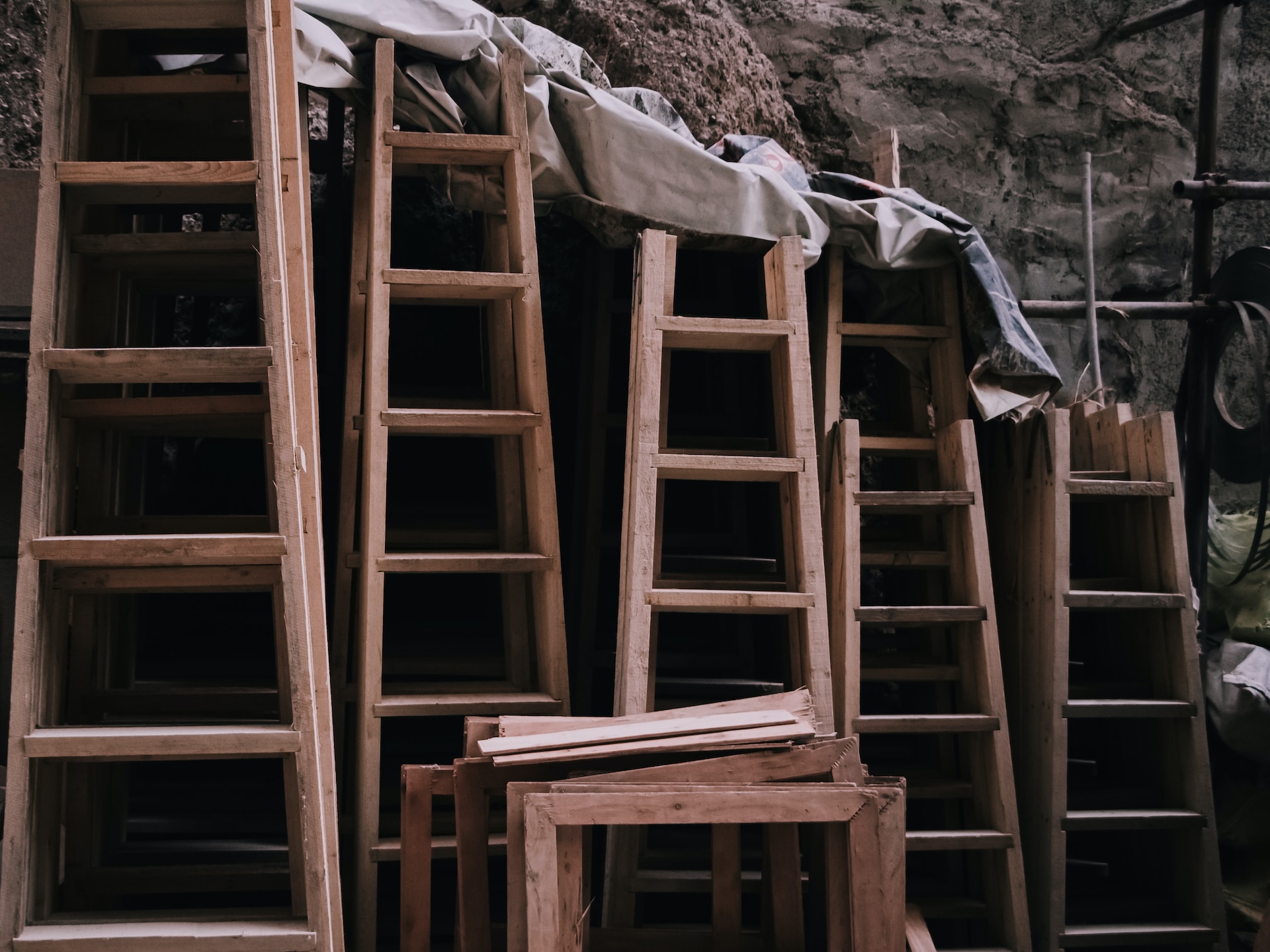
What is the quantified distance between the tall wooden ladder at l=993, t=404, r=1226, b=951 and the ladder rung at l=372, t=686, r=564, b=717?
141 centimetres

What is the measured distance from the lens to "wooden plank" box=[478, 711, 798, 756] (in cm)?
204

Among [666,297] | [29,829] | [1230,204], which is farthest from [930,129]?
[29,829]

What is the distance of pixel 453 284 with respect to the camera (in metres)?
2.51

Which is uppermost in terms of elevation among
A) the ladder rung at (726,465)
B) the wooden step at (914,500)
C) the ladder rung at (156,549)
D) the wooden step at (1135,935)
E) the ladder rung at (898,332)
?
the ladder rung at (898,332)

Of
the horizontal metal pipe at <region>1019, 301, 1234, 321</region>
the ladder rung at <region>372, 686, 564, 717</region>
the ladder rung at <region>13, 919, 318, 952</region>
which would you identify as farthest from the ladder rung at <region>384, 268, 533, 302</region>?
the horizontal metal pipe at <region>1019, 301, 1234, 321</region>

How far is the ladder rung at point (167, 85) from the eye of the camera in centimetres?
229

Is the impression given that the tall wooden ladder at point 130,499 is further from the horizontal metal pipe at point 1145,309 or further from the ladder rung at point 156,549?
the horizontal metal pipe at point 1145,309

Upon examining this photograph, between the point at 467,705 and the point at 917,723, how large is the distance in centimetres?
118

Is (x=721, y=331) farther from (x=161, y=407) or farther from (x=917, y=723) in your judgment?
(x=161, y=407)

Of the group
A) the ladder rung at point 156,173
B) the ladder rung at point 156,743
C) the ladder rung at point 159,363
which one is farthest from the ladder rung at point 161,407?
the ladder rung at point 156,743

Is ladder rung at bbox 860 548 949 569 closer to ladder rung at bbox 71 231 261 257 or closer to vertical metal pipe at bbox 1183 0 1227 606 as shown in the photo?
vertical metal pipe at bbox 1183 0 1227 606

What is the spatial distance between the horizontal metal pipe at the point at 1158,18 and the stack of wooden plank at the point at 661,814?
300 cm

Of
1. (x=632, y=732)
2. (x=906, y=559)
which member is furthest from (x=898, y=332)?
(x=632, y=732)

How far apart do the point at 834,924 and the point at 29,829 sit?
1478 mm
